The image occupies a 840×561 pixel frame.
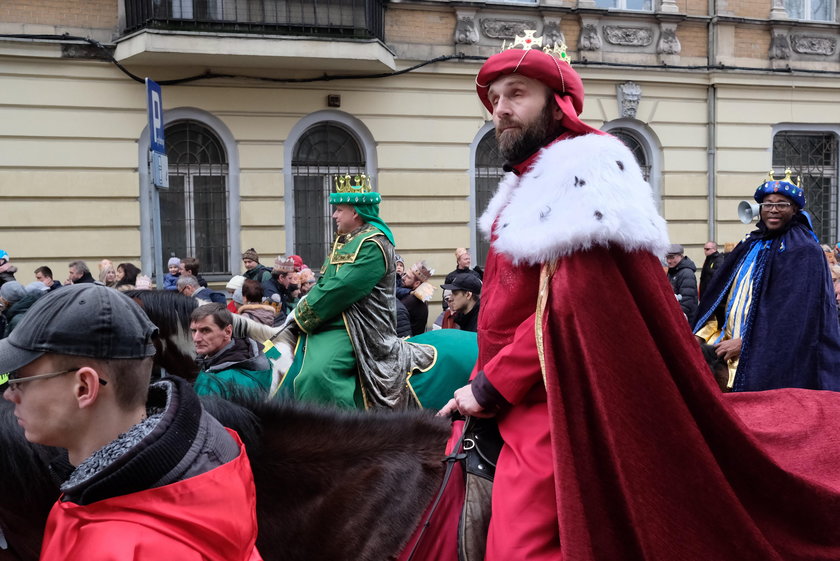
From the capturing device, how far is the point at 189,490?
5.01 ft

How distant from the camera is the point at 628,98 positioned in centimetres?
1389

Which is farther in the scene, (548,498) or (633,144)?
(633,144)

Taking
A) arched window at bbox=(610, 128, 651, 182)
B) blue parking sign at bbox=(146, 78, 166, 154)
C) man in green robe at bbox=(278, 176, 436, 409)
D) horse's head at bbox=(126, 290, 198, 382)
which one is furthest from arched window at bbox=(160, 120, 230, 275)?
horse's head at bbox=(126, 290, 198, 382)

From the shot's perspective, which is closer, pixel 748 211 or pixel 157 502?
pixel 157 502

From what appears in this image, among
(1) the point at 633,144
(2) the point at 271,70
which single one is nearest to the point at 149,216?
(2) the point at 271,70

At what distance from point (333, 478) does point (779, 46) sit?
15054 mm

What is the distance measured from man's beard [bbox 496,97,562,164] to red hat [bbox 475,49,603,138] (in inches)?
1.7

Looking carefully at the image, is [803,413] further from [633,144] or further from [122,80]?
[633,144]

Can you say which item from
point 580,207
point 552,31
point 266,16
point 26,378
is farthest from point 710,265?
point 26,378

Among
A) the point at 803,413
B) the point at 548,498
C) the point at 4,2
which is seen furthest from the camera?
the point at 4,2

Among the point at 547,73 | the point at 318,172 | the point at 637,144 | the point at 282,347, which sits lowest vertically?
the point at 282,347

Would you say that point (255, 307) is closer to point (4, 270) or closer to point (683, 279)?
point (4, 270)

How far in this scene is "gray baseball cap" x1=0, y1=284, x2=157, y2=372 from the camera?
4.88ft

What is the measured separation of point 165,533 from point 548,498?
115 cm
